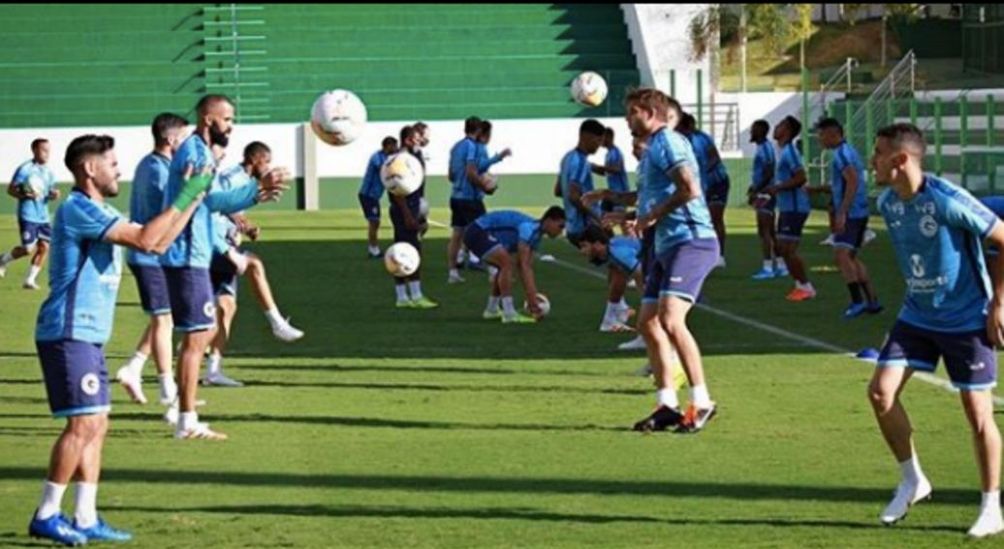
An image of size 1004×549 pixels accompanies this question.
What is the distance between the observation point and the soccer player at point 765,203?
2679 cm

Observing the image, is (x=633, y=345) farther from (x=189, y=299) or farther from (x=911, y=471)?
(x=911, y=471)

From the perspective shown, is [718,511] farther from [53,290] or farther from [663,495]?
[53,290]

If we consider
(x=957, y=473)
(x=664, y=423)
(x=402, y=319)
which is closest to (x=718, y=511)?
(x=957, y=473)

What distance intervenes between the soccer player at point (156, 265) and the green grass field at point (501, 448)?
266 millimetres

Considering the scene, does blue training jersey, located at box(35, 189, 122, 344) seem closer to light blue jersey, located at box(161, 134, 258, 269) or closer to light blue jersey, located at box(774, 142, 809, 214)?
light blue jersey, located at box(161, 134, 258, 269)

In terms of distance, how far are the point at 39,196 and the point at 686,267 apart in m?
15.2

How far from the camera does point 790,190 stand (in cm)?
2523

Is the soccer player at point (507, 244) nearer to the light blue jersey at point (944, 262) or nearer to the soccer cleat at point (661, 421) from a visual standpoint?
the soccer cleat at point (661, 421)

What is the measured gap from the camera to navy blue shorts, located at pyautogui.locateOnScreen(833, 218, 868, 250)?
2177 cm

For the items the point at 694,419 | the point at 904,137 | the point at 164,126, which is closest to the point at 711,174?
the point at 164,126

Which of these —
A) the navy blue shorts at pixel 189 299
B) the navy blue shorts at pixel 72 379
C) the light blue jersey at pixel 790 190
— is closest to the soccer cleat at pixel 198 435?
the navy blue shorts at pixel 189 299

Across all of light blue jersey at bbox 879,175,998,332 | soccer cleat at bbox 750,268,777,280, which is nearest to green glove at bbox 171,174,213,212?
light blue jersey at bbox 879,175,998,332

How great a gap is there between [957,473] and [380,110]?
3883cm

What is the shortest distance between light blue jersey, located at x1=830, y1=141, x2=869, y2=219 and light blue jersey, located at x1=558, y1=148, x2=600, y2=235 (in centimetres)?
302
